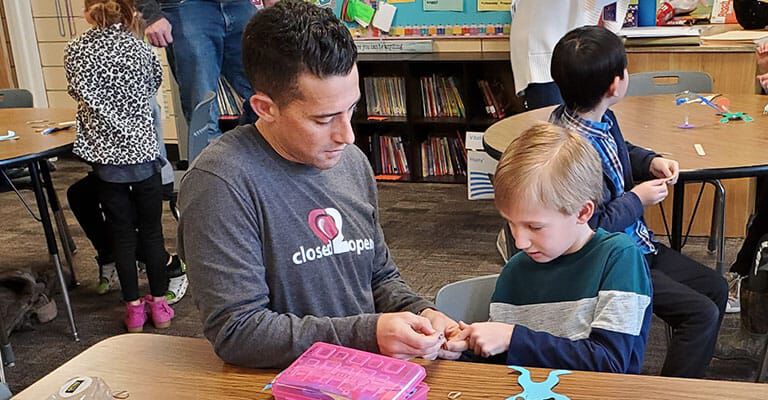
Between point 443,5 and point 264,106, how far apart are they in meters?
3.54

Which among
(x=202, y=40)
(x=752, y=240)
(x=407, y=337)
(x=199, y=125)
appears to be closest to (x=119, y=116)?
(x=199, y=125)

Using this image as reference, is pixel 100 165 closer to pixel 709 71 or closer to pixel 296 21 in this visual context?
pixel 296 21

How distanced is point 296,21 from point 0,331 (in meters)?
2.05

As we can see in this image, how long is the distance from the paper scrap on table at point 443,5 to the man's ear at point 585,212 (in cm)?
336

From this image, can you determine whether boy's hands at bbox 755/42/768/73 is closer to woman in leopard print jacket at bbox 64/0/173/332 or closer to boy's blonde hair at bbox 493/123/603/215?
boy's blonde hair at bbox 493/123/603/215

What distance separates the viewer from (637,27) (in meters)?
3.93

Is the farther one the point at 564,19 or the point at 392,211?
the point at 392,211

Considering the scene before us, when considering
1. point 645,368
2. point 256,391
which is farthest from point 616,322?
point 645,368

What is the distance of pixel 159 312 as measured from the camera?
2.96 metres

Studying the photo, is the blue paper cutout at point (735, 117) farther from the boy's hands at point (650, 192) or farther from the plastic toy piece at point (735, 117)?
the boy's hands at point (650, 192)

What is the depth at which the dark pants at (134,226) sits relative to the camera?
2795mm

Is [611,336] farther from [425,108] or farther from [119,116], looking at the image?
[425,108]

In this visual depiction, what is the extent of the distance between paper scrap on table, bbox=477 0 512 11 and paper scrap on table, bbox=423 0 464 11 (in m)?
0.11

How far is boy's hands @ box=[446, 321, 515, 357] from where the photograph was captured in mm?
1218
